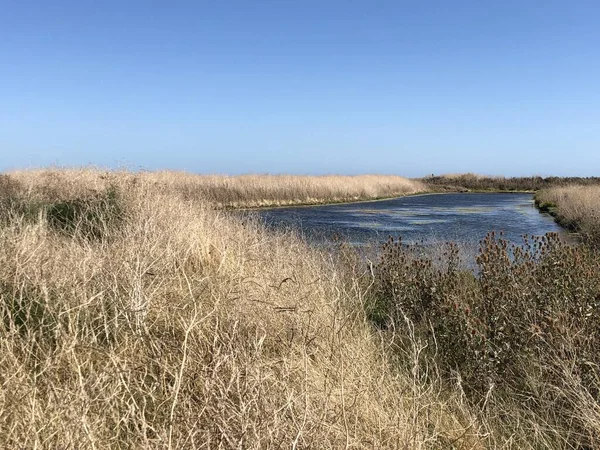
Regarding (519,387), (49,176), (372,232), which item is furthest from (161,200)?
(372,232)

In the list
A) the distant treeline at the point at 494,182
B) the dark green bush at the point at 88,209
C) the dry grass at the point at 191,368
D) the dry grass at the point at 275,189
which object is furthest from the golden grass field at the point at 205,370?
the distant treeline at the point at 494,182

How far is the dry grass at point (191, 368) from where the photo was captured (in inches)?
82.9

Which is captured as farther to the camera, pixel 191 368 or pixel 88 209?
pixel 88 209

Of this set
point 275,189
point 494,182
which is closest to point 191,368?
point 275,189

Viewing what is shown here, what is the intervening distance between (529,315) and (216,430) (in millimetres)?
3502

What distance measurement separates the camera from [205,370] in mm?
2408

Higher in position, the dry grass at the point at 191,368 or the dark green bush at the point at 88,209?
the dark green bush at the point at 88,209

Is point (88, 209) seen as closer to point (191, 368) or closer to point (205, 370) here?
point (191, 368)

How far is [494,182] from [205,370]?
64655 millimetres

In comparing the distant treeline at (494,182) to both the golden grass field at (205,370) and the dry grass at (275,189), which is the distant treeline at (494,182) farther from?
the golden grass field at (205,370)

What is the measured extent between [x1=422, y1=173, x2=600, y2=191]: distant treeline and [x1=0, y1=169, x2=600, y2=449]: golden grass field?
54.1 m

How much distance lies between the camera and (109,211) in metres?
8.92

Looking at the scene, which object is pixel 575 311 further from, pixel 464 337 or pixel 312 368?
pixel 312 368

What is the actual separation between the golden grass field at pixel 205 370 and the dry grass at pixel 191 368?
0.02m
